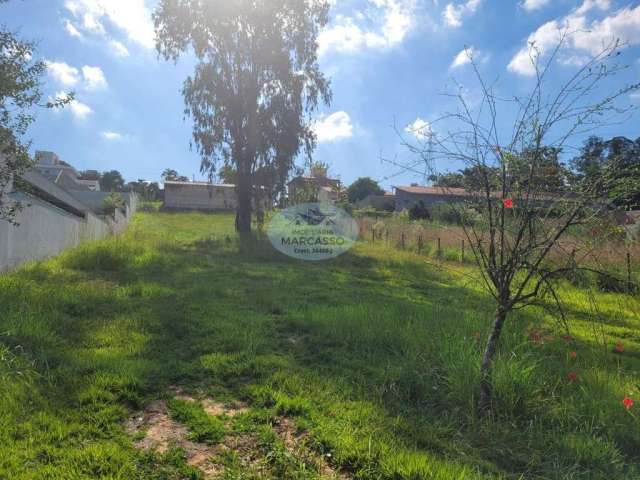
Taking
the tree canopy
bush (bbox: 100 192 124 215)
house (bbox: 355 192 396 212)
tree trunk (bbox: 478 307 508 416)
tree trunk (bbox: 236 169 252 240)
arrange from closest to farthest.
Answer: tree trunk (bbox: 478 307 508 416), tree trunk (bbox: 236 169 252 240), bush (bbox: 100 192 124 215), house (bbox: 355 192 396 212), the tree canopy

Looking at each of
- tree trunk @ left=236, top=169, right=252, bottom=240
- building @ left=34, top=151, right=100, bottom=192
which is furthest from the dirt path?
tree trunk @ left=236, top=169, right=252, bottom=240

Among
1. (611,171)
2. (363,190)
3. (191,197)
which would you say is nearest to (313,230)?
(611,171)

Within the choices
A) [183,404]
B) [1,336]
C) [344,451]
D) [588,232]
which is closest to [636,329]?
[588,232]

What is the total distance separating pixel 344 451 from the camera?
7.84ft

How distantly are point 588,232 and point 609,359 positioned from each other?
8.32 ft

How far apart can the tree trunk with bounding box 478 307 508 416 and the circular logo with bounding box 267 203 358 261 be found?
10540 mm

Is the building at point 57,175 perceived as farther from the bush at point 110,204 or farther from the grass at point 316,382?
the bush at point 110,204

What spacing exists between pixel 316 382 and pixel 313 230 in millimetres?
15094

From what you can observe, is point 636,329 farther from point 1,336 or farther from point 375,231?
point 375,231

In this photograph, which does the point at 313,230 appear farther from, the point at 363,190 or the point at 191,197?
the point at 363,190

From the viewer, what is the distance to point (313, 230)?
1833cm

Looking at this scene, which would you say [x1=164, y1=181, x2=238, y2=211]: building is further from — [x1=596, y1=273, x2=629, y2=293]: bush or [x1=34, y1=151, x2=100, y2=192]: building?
[x1=596, y1=273, x2=629, y2=293]: bush

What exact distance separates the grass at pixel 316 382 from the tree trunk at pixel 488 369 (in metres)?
0.08

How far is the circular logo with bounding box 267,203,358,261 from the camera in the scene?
14.7 metres
